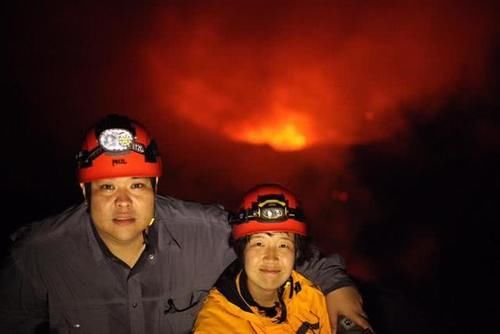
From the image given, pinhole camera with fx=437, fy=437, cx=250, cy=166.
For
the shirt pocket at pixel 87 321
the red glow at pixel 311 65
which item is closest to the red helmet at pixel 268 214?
the shirt pocket at pixel 87 321

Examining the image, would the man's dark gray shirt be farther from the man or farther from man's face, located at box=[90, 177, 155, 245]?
man's face, located at box=[90, 177, 155, 245]

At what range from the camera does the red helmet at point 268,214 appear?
144 inches

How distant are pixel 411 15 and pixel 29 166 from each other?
60.2 feet

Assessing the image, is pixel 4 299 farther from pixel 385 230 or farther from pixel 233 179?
pixel 233 179

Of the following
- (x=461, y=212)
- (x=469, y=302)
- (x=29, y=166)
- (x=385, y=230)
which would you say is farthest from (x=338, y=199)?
(x=29, y=166)

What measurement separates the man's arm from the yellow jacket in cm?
11

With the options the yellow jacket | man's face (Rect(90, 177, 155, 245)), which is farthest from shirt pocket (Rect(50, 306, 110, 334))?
the yellow jacket

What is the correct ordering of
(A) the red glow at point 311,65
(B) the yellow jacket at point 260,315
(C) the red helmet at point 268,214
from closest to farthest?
(B) the yellow jacket at point 260,315, (C) the red helmet at point 268,214, (A) the red glow at point 311,65

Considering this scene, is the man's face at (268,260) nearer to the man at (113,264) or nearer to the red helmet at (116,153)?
the man at (113,264)

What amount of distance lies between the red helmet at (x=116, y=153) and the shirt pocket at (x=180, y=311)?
44.8 inches

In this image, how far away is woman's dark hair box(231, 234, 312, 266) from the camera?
12.3 feet

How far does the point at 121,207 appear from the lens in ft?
11.2

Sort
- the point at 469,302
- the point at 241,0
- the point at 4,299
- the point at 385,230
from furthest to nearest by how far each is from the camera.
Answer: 1. the point at 241,0
2. the point at 385,230
3. the point at 469,302
4. the point at 4,299

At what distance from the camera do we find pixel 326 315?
364cm
